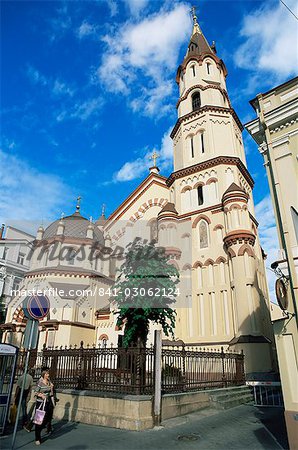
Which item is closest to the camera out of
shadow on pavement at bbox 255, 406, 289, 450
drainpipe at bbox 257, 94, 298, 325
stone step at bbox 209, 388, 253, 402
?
drainpipe at bbox 257, 94, 298, 325

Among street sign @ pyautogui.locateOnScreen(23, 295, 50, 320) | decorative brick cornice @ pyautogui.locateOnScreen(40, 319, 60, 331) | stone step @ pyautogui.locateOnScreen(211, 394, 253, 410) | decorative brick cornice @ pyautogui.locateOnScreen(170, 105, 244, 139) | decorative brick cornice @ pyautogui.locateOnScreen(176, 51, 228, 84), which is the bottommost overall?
stone step @ pyautogui.locateOnScreen(211, 394, 253, 410)

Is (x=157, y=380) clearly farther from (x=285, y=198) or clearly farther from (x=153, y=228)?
(x=153, y=228)

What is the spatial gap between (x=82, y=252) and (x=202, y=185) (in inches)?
622

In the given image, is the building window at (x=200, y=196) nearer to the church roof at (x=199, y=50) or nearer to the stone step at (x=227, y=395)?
the stone step at (x=227, y=395)

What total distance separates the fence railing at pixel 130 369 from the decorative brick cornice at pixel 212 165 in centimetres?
1312

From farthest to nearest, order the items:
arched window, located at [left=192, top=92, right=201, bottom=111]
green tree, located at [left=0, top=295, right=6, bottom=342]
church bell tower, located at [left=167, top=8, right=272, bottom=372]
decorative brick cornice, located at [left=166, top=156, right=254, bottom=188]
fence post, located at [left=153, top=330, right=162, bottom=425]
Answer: green tree, located at [left=0, top=295, right=6, bottom=342] → arched window, located at [left=192, top=92, right=201, bottom=111] → decorative brick cornice, located at [left=166, top=156, right=254, bottom=188] → church bell tower, located at [left=167, top=8, right=272, bottom=372] → fence post, located at [left=153, top=330, right=162, bottom=425]

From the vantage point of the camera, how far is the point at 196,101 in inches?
1033

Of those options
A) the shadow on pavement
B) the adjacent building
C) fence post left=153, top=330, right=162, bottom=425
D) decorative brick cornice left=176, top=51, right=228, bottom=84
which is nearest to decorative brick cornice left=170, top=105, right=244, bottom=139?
decorative brick cornice left=176, top=51, right=228, bottom=84

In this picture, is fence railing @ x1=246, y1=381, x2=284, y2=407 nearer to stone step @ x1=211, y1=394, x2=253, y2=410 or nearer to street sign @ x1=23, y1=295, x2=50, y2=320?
stone step @ x1=211, y1=394, x2=253, y2=410

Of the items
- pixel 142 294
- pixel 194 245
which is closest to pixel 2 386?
pixel 142 294

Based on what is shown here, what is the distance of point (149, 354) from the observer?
9805mm

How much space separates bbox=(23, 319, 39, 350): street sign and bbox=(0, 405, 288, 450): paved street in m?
2.21

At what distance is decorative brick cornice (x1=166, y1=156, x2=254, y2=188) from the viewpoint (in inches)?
867

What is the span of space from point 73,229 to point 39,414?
93.7 ft
